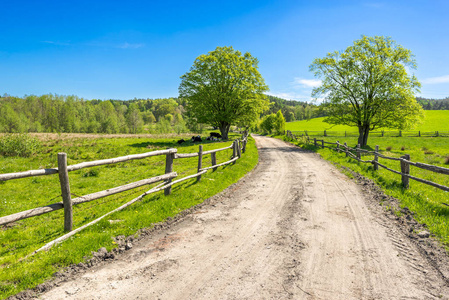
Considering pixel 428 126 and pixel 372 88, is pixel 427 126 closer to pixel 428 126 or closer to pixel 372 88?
pixel 428 126

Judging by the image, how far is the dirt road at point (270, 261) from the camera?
371cm

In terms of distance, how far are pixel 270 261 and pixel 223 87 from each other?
31.8 meters

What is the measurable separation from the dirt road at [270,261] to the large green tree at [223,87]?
27.3 m

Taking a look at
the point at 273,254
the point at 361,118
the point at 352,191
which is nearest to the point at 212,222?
the point at 273,254

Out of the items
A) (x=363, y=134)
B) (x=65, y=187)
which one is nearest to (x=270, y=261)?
(x=65, y=187)

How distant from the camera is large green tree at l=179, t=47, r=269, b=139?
33000 millimetres

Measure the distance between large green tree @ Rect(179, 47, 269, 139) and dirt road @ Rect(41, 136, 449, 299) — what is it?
89.5 feet

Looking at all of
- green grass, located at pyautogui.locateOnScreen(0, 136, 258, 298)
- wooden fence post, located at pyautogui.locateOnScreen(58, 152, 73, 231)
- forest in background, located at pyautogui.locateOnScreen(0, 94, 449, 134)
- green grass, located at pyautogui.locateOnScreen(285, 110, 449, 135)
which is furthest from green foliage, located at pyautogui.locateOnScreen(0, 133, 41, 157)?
green grass, located at pyautogui.locateOnScreen(285, 110, 449, 135)

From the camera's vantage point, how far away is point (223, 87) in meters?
34.1

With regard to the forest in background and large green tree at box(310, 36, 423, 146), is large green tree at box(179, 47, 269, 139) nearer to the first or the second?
large green tree at box(310, 36, 423, 146)

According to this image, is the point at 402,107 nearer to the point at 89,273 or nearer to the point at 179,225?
the point at 179,225

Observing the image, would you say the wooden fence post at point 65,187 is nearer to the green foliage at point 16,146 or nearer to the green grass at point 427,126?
the green foliage at point 16,146

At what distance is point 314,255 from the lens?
472cm

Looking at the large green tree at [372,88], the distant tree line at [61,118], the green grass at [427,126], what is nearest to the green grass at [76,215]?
the large green tree at [372,88]
